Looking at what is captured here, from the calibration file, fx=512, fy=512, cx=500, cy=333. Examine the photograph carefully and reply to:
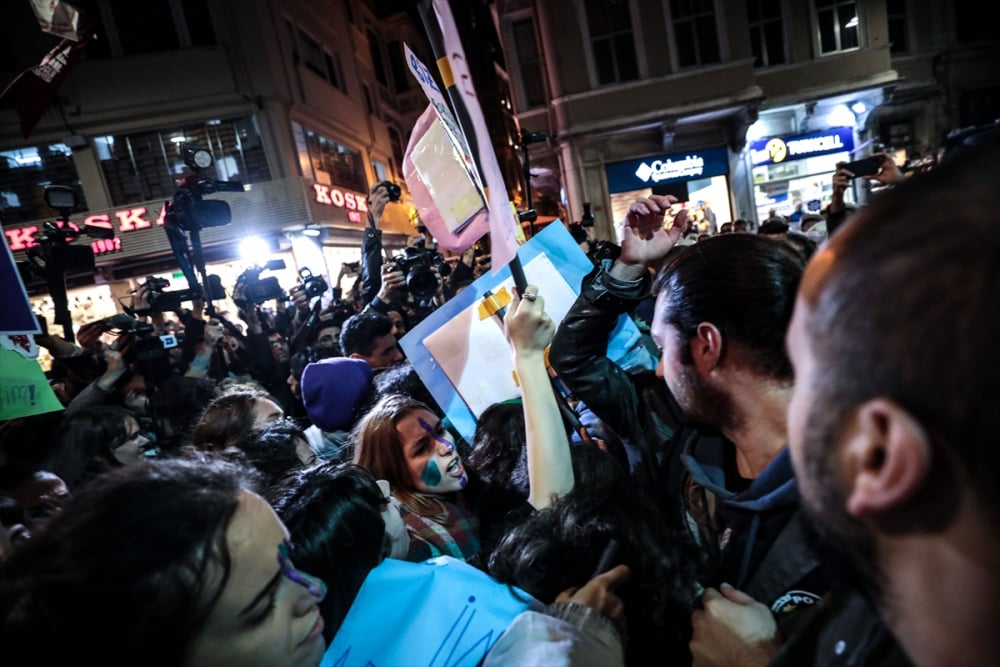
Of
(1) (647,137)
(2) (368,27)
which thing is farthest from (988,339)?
(2) (368,27)

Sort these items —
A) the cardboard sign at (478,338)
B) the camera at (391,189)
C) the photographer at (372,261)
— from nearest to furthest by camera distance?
the cardboard sign at (478,338) → the camera at (391,189) → the photographer at (372,261)

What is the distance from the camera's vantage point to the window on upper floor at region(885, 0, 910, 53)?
15.8m

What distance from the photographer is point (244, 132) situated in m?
14.6

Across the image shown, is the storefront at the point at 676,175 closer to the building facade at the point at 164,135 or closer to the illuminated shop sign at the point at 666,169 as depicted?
the illuminated shop sign at the point at 666,169

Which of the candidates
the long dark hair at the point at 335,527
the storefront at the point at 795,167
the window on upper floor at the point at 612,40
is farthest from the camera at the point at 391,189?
the storefront at the point at 795,167

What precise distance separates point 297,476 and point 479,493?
0.82 m

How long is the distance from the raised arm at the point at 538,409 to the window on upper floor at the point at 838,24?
17161 millimetres

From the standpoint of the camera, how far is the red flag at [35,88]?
6.55 meters

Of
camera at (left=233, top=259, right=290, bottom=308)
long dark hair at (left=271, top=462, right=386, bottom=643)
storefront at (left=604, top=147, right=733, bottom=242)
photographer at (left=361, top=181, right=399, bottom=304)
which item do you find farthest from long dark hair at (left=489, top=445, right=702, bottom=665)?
storefront at (left=604, top=147, right=733, bottom=242)

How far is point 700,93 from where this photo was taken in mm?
13500

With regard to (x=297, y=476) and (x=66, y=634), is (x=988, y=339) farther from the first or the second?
(x=297, y=476)

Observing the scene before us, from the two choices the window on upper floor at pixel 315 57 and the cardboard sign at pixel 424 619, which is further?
the window on upper floor at pixel 315 57

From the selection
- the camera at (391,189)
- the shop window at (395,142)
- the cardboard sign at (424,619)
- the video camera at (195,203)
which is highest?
the shop window at (395,142)

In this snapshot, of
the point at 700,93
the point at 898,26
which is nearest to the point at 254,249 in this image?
the point at 700,93
